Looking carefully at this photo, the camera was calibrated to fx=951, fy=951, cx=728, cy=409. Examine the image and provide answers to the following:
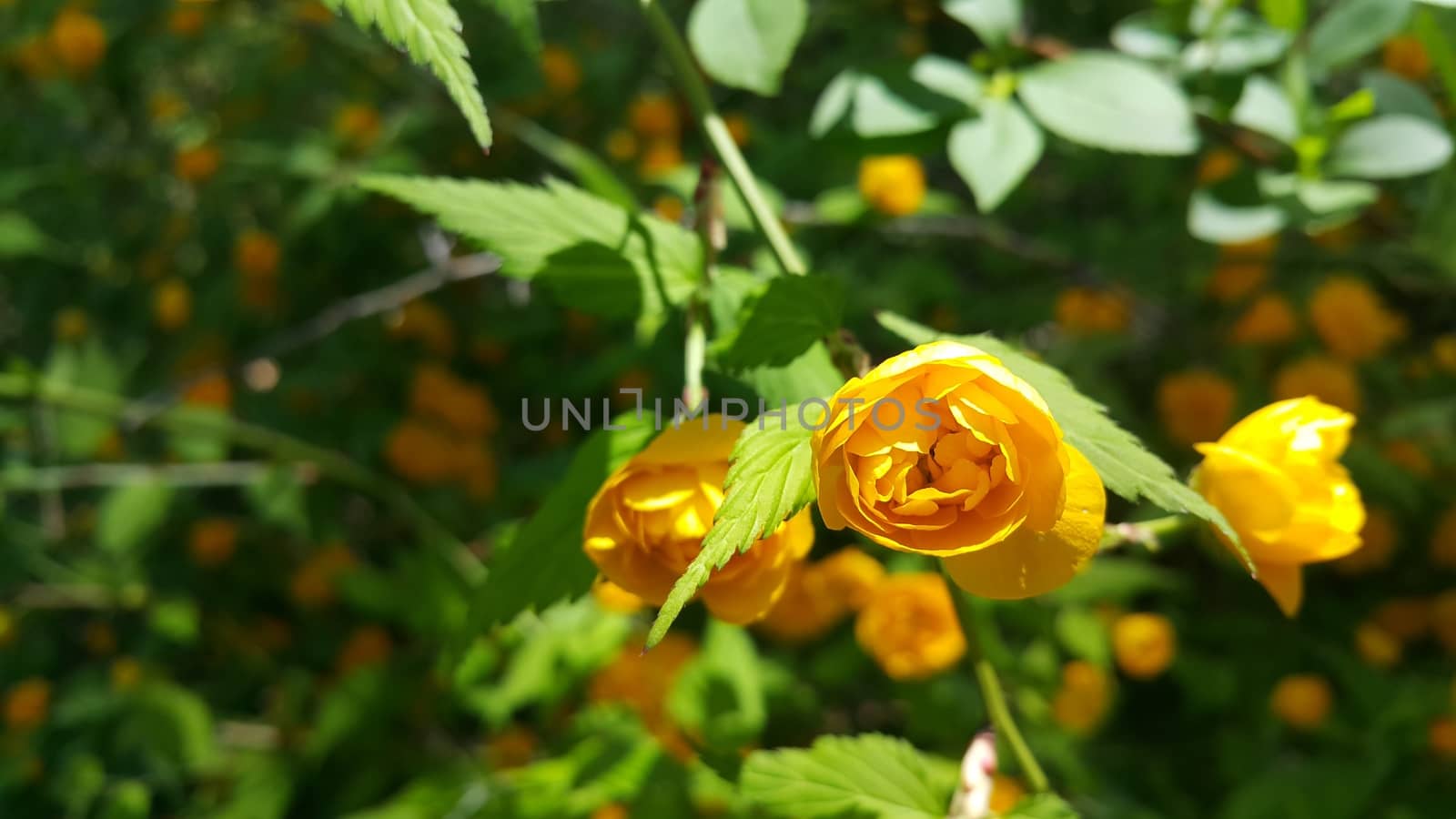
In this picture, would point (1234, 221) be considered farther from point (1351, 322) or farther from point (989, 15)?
point (1351, 322)

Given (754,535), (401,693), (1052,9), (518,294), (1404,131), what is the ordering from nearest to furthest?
(754,535), (1404,131), (401,693), (1052,9), (518,294)

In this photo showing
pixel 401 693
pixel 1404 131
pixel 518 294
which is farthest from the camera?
pixel 518 294

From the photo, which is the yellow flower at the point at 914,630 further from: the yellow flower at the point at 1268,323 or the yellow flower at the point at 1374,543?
the yellow flower at the point at 1268,323

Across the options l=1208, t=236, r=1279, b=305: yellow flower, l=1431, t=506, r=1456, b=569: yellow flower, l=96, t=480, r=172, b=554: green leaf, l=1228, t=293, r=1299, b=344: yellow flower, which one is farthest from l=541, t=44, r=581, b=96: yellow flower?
l=1431, t=506, r=1456, b=569: yellow flower

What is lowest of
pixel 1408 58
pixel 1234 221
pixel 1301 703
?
pixel 1301 703

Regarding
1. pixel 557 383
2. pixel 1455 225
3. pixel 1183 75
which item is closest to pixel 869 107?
pixel 1183 75

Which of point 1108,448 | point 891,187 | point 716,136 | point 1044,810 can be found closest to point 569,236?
point 716,136

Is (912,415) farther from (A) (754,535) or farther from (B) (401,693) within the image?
(B) (401,693)
